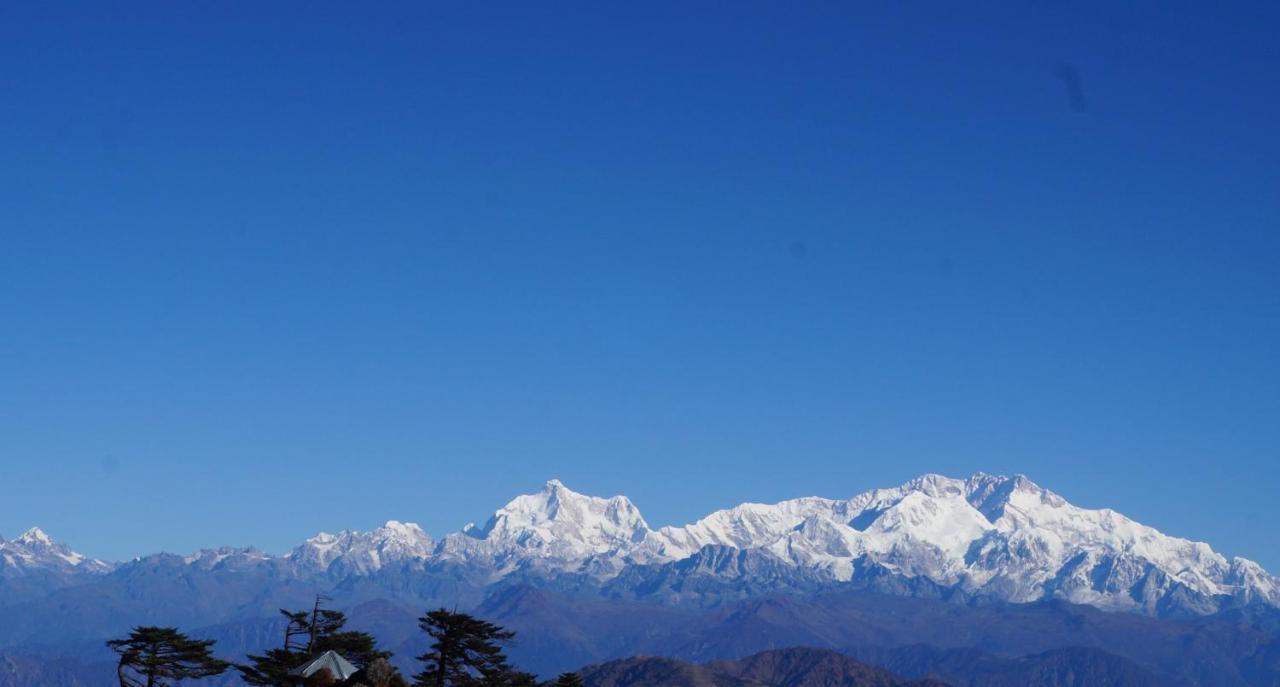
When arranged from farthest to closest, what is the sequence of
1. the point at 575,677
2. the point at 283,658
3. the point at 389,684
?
the point at 575,677
the point at 283,658
the point at 389,684

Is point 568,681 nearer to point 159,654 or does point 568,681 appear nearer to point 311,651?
point 311,651

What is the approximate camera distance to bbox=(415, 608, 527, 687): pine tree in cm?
7538

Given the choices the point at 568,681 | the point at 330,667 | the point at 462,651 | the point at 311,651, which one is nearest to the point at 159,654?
the point at 311,651

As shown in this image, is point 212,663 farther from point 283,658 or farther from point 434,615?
point 434,615

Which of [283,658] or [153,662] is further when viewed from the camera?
[283,658]

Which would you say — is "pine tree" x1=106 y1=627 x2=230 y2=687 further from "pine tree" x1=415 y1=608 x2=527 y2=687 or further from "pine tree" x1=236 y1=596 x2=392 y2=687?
"pine tree" x1=415 y1=608 x2=527 y2=687

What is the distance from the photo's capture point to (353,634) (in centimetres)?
7944

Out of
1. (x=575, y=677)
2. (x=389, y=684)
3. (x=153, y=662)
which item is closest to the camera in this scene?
(x=389, y=684)

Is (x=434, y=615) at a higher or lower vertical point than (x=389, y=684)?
higher

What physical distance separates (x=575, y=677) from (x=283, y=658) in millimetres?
24301

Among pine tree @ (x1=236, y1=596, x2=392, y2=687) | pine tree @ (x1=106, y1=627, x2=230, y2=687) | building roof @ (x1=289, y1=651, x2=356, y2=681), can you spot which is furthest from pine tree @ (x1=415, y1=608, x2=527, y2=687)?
building roof @ (x1=289, y1=651, x2=356, y2=681)

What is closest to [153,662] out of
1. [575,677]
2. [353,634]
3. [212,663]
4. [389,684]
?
[212,663]

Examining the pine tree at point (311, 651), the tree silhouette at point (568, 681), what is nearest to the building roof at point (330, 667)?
the pine tree at point (311, 651)

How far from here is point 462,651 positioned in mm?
75938
